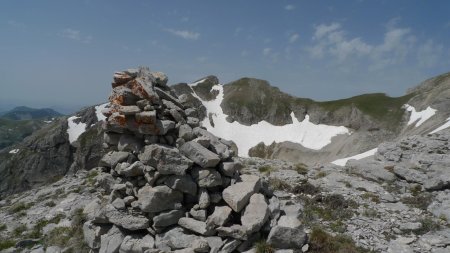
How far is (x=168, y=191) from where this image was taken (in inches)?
561

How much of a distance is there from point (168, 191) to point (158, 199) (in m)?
0.52

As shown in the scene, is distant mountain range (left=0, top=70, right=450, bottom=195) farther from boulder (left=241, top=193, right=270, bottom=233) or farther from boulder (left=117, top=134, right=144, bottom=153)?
boulder (left=117, top=134, right=144, bottom=153)

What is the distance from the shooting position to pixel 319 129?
149m

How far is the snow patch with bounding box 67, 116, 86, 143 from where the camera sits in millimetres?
150250

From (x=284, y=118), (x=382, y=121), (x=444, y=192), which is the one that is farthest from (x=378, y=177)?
(x=284, y=118)

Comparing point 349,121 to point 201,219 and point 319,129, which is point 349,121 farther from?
point 201,219

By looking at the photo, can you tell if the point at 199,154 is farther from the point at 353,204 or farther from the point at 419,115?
the point at 419,115

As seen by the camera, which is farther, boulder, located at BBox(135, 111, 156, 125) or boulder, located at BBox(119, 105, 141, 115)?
boulder, located at BBox(119, 105, 141, 115)

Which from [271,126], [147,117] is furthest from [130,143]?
[271,126]

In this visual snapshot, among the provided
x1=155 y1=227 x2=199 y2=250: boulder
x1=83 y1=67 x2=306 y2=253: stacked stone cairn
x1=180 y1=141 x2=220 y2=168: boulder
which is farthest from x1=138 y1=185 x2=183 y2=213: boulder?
x1=180 y1=141 x2=220 y2=168: boulder

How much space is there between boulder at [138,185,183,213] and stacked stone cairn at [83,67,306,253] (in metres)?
0.04

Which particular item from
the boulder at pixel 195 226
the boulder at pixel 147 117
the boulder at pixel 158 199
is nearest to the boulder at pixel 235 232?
the boulder at pixel 195 226

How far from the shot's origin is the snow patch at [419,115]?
106938 mm

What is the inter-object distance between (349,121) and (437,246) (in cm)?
13676
